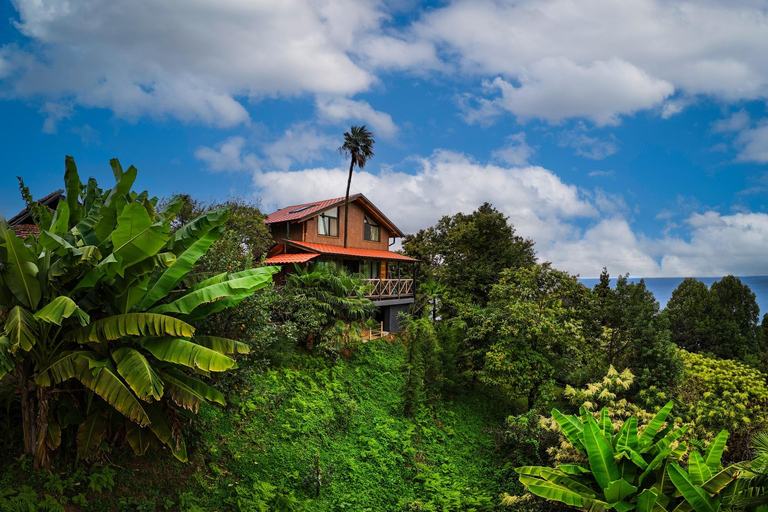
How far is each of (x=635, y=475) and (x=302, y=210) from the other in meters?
24.1

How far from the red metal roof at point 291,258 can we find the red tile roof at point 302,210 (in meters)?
2.47

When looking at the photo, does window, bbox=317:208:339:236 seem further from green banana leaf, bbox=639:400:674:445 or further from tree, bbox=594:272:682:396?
green banana leaf, bbox=639:400:674:445

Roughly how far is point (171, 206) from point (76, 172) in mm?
1969

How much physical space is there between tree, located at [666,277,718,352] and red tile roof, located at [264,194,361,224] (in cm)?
2703

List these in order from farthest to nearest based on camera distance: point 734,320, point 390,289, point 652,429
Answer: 1. point 734,320
2. point 390,289
3. point 652,429

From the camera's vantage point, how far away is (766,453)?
5832mm

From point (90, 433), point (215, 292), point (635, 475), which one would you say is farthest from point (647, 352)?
point (90, 433)

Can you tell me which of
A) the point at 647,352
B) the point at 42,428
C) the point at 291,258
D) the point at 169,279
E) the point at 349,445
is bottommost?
the point at 349,445

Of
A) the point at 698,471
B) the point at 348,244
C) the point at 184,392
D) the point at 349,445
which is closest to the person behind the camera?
the point at 184,392

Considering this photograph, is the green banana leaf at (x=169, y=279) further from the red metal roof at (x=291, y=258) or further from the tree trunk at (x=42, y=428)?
the red metal roof at (x=291, y=258)

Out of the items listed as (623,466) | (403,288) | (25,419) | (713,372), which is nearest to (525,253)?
(403,288)

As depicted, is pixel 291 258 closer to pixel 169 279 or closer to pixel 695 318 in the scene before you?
pixel 169 279

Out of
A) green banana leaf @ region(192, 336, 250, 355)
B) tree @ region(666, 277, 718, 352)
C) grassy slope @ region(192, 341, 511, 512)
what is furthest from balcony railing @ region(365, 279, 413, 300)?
tree @ region(666, 277, 718, 352)

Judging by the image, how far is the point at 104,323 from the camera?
23.3 feet
